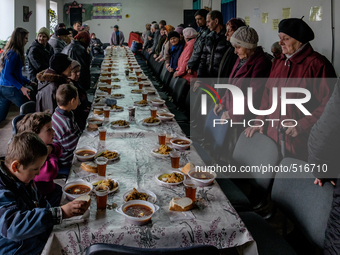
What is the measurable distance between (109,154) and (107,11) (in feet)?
51.3

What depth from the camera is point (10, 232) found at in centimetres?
136

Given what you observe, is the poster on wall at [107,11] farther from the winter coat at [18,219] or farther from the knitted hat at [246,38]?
the winter coat at [18,219]

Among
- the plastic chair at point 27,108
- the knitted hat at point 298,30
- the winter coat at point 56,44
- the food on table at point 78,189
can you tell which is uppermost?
the winter coat at point 56,44

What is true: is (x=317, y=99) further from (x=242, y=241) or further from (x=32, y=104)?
(x=32, y=104)

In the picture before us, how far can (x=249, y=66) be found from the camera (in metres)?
3.11

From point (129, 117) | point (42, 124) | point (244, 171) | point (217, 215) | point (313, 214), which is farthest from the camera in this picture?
point (129, 117)

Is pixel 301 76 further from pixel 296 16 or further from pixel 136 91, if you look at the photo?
pixel 296 16

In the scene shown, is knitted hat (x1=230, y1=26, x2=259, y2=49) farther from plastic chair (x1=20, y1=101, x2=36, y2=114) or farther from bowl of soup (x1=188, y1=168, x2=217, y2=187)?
plastic chair (x1=20, y1=101, x2=36, y2=114)

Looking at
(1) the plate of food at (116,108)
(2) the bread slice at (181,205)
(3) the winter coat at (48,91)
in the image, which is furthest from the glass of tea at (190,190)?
(3) the winter coat at (48,91)

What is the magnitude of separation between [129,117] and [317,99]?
5.40 ft

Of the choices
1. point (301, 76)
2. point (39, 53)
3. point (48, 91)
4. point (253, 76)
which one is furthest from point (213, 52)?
point (39, 53)

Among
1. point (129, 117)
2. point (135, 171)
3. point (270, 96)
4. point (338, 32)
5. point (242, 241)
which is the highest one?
point (338, 32)

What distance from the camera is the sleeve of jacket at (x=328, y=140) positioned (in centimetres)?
148

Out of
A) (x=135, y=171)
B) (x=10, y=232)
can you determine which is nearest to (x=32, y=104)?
(x=135, y=171)
